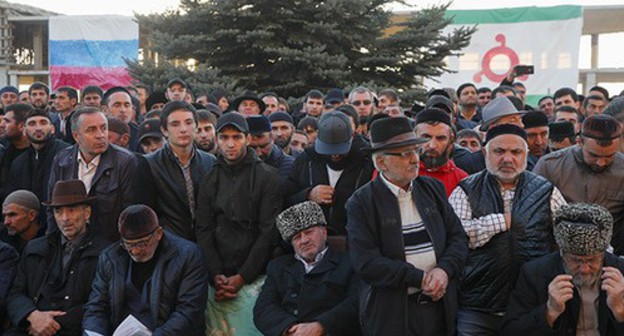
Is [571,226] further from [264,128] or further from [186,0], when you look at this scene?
[186,0]

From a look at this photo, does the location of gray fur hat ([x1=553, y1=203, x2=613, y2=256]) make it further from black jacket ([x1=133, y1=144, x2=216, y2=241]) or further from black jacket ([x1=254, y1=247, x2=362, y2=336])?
black jacket ([x1=133, y1=144, x2=216, y2=241])

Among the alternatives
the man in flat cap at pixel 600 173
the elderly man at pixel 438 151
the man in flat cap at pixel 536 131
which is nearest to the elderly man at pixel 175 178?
the elderly man at pixel 438 151

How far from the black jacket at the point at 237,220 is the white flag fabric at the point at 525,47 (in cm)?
1216

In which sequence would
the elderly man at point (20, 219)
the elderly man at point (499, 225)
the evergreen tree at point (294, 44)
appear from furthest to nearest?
the evergreen tree at point (294, 44) → the elderly man at point (20, 219) → the elderly man at point (499, 225)

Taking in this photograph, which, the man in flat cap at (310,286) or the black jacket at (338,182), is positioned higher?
the black jacket at (338,182)

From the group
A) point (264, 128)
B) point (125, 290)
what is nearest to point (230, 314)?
point (125, 290)

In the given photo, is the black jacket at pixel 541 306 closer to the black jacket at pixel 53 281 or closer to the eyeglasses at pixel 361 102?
the black jacket at pixel 53 281

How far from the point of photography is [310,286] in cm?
448

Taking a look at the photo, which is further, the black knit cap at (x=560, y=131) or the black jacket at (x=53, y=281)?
the black knit cap at (x=560, y=131)

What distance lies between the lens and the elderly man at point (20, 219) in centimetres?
563

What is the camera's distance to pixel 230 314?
198 inches

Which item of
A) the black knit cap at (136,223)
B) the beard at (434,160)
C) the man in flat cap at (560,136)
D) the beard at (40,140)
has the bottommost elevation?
the black knit cap at (136,223)

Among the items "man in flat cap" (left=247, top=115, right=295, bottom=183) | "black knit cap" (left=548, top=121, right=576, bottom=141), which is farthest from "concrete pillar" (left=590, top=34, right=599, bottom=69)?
"man in flat cap" (left=247, top=115, right=295, bottom=183)

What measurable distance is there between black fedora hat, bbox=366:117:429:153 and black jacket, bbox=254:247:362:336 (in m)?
1.07
